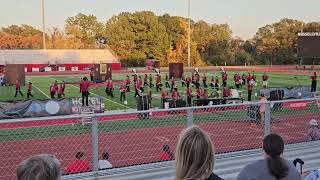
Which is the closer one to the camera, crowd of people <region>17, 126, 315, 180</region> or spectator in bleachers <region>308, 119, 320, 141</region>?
crowd of people <region>17, 126, 315, 180</region>

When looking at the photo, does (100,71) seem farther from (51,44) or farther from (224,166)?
(51,44)

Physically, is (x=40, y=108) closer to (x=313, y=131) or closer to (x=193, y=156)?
(x=313, y=131)

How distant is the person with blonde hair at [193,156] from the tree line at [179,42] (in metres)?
76.8

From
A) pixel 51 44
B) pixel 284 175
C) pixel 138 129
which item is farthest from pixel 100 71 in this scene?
pixel 51 44

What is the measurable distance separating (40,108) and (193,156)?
1707 cm

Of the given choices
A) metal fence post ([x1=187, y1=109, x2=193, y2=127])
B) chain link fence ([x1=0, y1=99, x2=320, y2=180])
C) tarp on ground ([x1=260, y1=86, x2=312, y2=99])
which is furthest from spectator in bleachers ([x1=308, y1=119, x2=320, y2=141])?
tarp on ground ([x1=260, y1=86, x2=312, y2=99])

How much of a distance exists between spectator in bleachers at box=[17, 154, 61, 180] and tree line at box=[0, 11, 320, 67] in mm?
77118

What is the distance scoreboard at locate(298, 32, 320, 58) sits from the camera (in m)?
47.6

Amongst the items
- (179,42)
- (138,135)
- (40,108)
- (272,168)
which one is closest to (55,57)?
(179,42)

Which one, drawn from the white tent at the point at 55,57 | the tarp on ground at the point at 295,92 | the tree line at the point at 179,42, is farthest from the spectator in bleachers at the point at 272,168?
the tree line at the point at 179,42

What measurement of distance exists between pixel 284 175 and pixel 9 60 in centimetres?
7365

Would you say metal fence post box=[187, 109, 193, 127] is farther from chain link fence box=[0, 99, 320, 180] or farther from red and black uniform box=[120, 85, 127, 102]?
red and black uniform box=[120, 85, 127, 102]

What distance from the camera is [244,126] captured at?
14242 millimetres

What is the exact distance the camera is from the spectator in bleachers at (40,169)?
232cm
